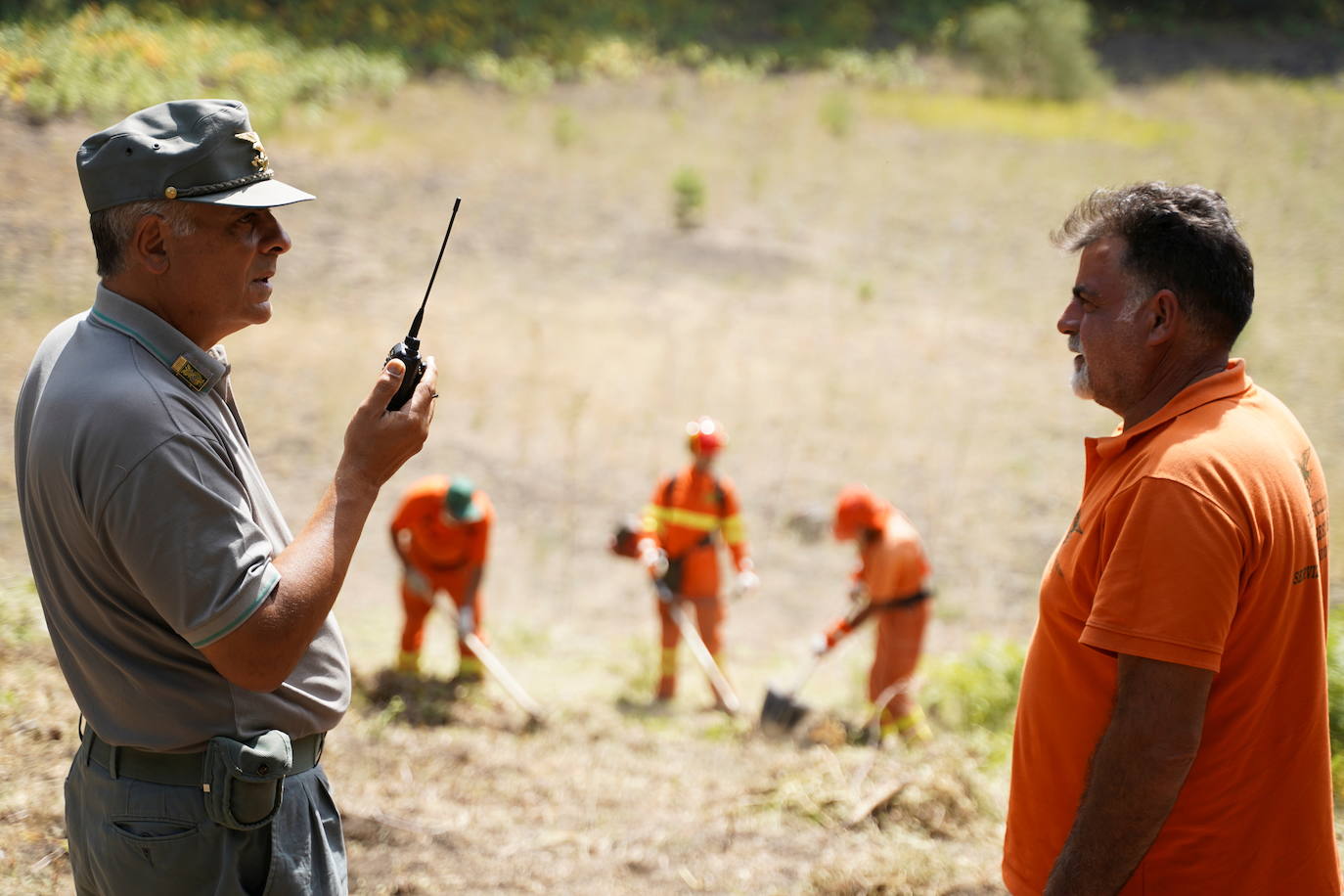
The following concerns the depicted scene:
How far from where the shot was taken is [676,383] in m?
12.6

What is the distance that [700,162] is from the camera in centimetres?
1878

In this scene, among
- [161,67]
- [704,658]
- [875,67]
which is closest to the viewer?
[704,658]

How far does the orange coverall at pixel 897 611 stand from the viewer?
6348mm

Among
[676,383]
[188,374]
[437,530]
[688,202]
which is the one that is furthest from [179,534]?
[688,202]

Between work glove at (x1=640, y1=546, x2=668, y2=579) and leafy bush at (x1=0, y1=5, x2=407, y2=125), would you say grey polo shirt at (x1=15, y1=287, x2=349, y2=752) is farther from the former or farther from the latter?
leafy bush at (x1=0, y1=5, x2=407, y2=125)

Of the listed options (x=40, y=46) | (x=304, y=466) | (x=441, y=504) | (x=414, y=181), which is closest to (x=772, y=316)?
(x=414, y=181)

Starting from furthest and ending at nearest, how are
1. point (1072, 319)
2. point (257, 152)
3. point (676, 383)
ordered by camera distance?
point (676, 383) → point (1072, 319) → point (257, 152)

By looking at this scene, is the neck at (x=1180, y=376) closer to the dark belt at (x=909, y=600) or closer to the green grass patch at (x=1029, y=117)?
the dark belt at (x=909, y=600)

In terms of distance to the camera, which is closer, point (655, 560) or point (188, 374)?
point (188, 374)

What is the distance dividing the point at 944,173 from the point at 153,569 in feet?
61.0

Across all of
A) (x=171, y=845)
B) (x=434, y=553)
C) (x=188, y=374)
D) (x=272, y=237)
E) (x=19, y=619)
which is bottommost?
(x=434, y=553)

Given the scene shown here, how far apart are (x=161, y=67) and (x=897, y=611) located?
308 inches

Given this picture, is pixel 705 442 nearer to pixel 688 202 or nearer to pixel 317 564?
pixel 317 564

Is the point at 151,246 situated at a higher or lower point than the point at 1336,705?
higher
